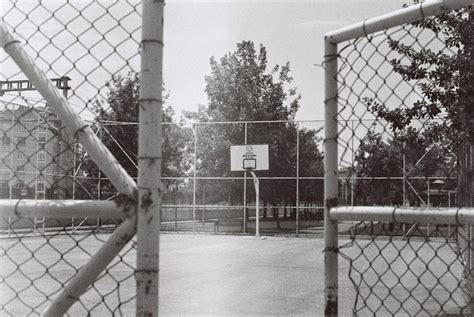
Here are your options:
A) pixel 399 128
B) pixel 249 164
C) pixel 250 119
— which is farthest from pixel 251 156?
pixel 399 128

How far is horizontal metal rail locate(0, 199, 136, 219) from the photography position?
5.58 feet

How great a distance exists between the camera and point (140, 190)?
1699 millimetres

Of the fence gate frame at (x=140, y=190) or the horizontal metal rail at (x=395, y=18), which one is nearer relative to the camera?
the fence gate frame at (x=140, y=190)

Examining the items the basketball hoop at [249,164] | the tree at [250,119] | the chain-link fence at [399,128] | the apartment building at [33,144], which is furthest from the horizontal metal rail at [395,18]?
the tree at [250,119]

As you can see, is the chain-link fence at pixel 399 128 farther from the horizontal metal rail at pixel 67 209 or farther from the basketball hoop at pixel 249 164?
the basketball hoop at pixel 249 164

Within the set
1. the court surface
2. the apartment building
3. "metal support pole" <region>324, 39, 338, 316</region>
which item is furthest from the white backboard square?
"metal support pole" <region>324, 39, 338, 316</region>

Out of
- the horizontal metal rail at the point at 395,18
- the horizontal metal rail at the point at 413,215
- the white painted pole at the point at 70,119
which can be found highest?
the horizontal metal rail at the point at 395,18

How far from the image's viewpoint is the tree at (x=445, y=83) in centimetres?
329

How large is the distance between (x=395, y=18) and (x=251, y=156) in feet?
66.0

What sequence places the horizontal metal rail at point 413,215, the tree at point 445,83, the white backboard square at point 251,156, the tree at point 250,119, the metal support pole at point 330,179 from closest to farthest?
the horizontal metal rail at point 413,215
the metal support pole at point 330,179
the tree at point 445,83
the white backboard square at point 251,156
the tree at point 250,119

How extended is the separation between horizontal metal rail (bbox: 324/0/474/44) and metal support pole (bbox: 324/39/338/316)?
7 cm

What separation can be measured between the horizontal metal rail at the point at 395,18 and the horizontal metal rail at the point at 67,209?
1.16 m

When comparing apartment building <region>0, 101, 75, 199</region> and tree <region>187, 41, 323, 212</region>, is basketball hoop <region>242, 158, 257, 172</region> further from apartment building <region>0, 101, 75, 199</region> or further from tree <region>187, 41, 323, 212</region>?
apartment building <region>0, 101, 75, 199</region>

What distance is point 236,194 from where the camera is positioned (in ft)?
87.9
